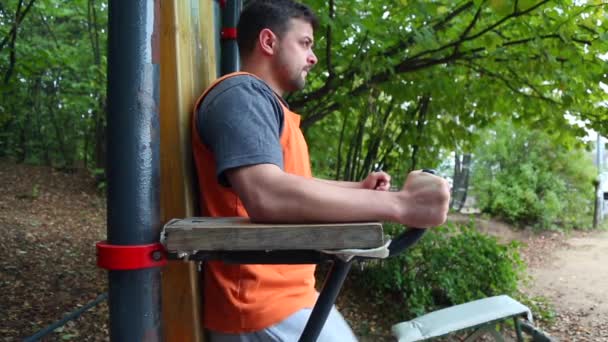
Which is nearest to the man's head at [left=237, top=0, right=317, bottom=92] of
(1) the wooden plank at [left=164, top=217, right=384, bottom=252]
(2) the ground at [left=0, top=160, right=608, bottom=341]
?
(1) the wooden plank at [left=164, top=217, right=384, bottom=252]

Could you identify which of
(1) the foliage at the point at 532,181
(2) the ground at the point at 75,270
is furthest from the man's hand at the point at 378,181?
(1) the foliage at the point at 532,181

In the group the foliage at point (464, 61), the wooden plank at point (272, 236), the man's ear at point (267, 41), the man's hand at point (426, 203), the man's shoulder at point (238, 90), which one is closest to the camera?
the wooden plank at point (272, 236)

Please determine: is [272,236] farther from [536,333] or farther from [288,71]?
[536,333]

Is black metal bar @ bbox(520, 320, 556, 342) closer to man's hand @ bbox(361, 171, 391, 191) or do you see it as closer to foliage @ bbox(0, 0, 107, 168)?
man's hand @ bbox(361, 171, 391, 191)

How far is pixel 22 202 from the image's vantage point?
8547mm

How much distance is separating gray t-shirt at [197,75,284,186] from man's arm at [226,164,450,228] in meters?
0.04

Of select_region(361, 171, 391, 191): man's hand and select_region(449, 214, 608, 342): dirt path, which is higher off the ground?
select_region(361, 171, 391, 191): man's hand

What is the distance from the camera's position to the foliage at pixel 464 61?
420 centimetres

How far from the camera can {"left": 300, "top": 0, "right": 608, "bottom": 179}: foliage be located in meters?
4.20

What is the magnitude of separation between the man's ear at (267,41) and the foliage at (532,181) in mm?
12965

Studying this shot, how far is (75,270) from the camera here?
18.1 feet

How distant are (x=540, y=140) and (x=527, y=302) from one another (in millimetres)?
8263

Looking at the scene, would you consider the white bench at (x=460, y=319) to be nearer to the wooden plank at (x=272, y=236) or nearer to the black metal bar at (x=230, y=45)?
the black metal bar at (x=230, y=45)

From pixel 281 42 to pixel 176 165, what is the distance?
512 mm
